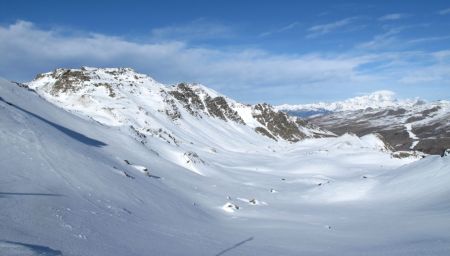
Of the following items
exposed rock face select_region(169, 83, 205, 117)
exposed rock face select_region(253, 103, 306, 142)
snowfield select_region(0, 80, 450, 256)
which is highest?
exposed rock face select_region(253, 103, 306, 142)

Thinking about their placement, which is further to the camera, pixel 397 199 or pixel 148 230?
pixel 397 199

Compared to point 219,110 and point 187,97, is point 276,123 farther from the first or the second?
point 187,97

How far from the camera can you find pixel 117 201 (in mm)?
14281

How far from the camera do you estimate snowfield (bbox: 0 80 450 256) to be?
384 inches

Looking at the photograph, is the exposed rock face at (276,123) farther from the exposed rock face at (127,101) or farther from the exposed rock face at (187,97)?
the exposed rock face at (187,97)

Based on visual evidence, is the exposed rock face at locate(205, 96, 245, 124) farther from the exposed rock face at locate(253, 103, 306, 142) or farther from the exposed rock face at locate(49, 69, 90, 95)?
the exposed rock face at locate(49, 69, 90, 95)

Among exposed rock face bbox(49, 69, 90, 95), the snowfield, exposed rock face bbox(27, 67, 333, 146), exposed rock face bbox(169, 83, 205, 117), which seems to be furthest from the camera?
exposed rock face bbox(169, 83, 205, 117)

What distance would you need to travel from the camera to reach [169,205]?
17594 mm

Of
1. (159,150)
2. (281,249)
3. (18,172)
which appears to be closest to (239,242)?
(281,249)

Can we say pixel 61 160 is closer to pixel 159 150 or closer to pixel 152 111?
pixel 159 150

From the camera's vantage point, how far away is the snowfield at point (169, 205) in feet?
32.0

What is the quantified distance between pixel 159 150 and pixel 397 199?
68.4 feet

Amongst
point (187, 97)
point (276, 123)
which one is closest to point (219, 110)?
point (187, 97)

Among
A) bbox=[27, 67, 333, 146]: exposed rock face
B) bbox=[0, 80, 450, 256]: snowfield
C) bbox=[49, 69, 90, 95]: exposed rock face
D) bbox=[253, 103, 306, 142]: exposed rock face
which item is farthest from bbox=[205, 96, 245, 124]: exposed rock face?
bbox=[0, 80, 450, 256]: snowfield
